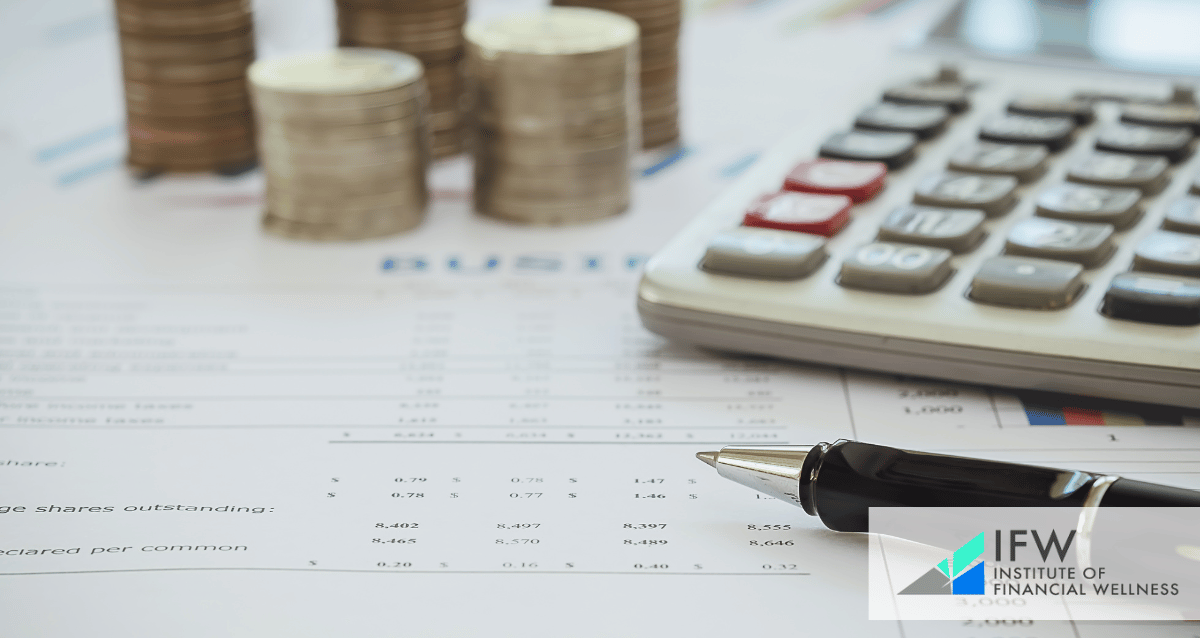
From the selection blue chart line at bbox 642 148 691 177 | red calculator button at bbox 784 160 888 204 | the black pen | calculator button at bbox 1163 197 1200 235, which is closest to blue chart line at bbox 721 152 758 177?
blue chart line at bbox 642 148 691 177

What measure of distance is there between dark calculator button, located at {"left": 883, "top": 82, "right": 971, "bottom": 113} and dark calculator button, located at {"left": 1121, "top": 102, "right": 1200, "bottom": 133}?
0.08 m

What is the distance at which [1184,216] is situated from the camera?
468 mm

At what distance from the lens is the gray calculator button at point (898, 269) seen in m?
0.43

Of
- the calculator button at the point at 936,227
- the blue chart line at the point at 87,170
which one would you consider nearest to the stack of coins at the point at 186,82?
the blue chart line at the point at 87,170

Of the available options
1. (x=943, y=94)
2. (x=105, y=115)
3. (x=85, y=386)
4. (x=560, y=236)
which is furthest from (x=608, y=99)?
(x=105, y=115)

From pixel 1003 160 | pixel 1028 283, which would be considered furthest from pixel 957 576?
pixel 1003 160

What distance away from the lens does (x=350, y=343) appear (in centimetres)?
48

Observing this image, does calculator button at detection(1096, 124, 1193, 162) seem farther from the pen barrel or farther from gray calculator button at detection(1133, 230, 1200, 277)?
the pen barrel

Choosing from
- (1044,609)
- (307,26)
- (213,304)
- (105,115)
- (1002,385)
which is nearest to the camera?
(1044,609)

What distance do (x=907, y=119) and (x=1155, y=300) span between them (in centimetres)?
21

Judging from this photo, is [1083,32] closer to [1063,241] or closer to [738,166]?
[738,166]

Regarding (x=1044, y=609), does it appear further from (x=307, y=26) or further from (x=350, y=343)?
(x=307, y=26)

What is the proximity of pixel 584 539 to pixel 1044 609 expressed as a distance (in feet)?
0.43

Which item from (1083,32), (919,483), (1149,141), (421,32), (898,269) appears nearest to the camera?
(919,483)
